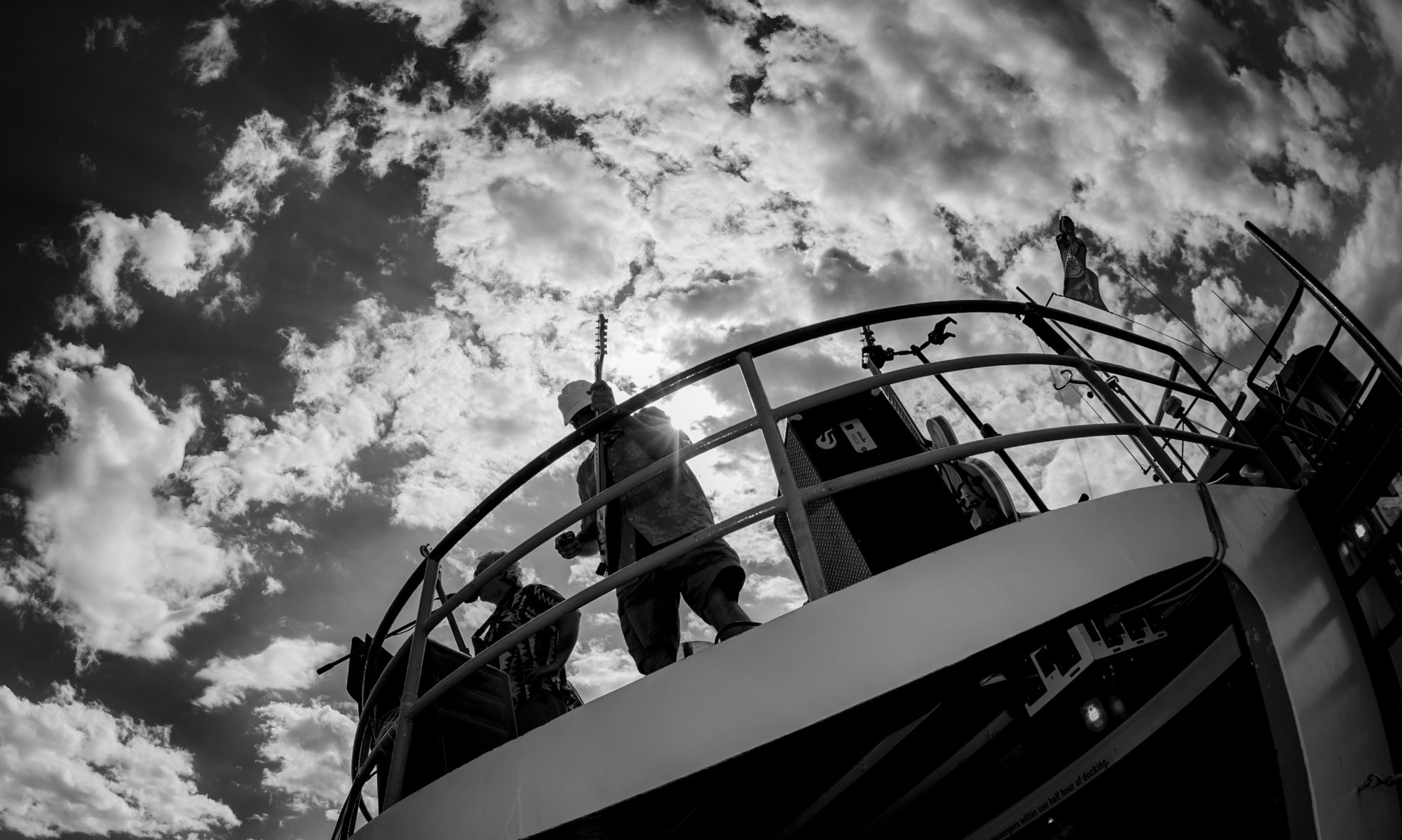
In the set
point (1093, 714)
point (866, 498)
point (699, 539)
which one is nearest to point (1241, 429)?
point (1093, 714)

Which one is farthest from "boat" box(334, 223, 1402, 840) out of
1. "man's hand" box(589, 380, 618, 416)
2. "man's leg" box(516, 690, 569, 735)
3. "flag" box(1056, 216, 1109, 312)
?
"flag" box(1056, 216, 1109, 312)

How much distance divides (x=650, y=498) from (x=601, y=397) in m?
1.01

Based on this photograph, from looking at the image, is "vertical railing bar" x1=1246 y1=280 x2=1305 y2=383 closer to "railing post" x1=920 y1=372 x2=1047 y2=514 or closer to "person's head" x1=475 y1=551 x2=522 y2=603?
"railing post" x1=920 y1=372 x2=1047 y2=514

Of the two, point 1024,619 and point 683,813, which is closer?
point 1024,619

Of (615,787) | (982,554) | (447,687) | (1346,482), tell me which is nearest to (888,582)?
(982,554)

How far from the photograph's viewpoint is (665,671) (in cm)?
206

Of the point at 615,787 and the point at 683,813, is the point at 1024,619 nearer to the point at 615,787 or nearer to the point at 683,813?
the point at 615,787

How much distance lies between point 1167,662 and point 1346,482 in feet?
3.06

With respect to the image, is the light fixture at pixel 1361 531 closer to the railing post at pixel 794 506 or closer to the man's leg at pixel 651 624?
the railing post at pixel 794 506

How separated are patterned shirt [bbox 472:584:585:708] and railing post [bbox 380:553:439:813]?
0.98 metres

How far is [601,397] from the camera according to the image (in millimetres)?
4102

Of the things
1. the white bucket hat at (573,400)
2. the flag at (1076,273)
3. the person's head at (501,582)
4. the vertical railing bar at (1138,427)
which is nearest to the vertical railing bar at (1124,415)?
the vertical railing bar at (1138,427)

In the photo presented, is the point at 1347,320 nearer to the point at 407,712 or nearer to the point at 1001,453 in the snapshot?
the point at 1001,453

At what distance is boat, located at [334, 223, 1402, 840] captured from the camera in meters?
2.01
